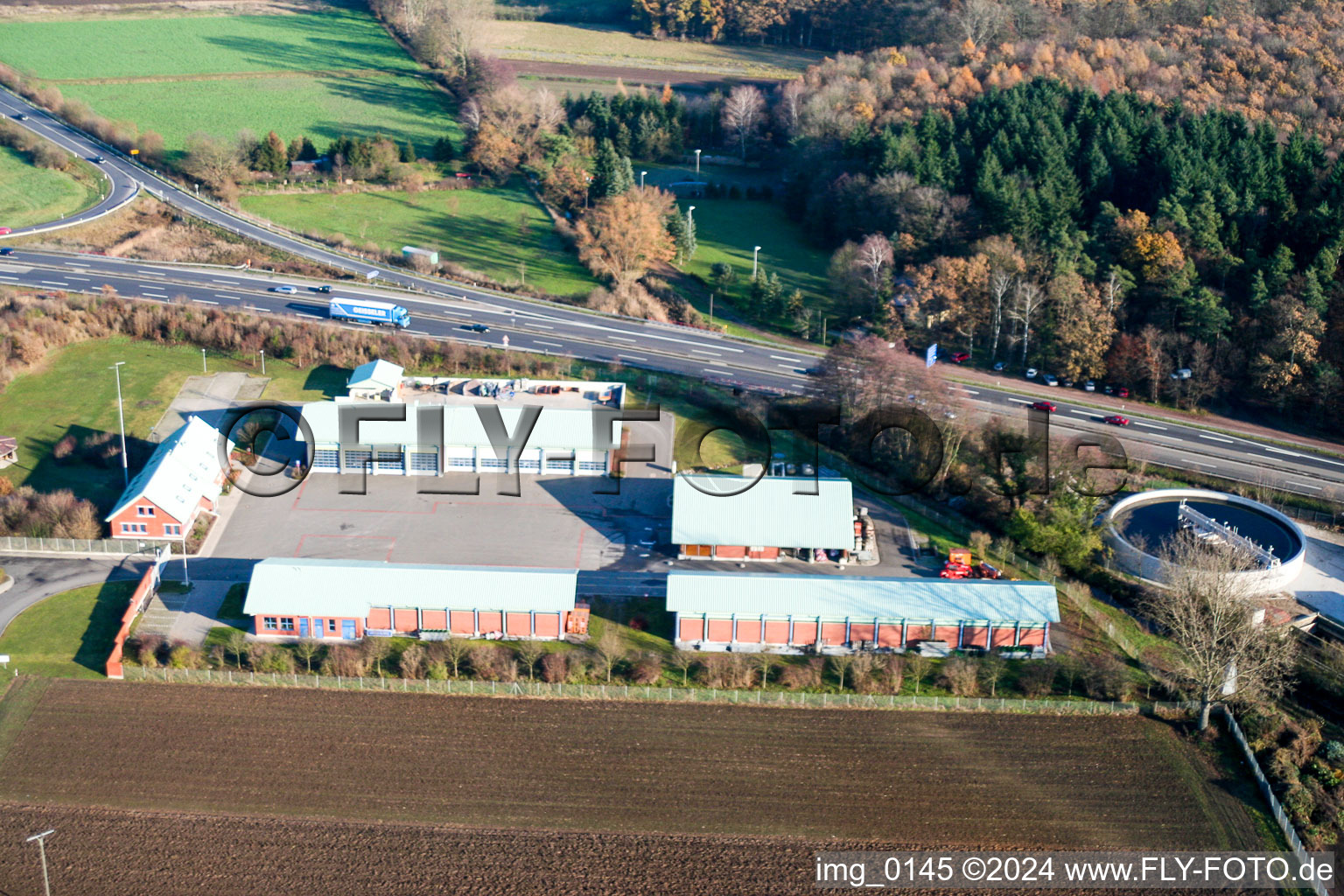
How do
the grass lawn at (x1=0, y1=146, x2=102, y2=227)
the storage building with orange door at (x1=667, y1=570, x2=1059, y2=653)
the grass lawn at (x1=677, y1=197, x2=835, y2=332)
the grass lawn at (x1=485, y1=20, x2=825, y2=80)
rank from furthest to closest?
the grass lawn at (x1=485, y1=20, x2=825, y2=80)
the grass lawn at (x1=0, y1=146, x2=102, y2=227)
the grass lawn at (x1=677, y1=197, x2=835, y2=332)
the storage building with orange door at (x1=667, y1=570, x2=1059, y2=653)

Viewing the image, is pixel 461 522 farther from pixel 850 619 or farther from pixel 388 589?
pixel 850 619

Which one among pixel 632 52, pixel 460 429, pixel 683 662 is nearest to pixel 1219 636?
pixel 683 662

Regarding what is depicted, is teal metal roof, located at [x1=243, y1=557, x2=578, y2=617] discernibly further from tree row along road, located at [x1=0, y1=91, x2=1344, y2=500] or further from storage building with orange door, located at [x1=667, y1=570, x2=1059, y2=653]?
tree row along road, located at [x1=0, y1=91, x2=1344, y2=500]

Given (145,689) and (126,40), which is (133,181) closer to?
(126,40)

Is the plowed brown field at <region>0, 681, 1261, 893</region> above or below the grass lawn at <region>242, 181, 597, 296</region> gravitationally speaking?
below

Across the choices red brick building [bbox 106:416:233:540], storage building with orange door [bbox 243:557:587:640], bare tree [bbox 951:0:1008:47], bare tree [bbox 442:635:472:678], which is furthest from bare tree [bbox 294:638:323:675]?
bare tree [bbox 951:0:1008:47]

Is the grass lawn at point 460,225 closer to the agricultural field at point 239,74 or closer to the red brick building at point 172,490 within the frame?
the agricultural field at point 239,74
